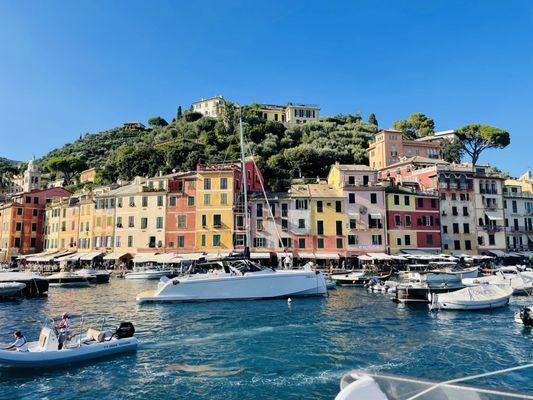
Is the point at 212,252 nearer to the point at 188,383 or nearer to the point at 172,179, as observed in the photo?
the point at 172,179

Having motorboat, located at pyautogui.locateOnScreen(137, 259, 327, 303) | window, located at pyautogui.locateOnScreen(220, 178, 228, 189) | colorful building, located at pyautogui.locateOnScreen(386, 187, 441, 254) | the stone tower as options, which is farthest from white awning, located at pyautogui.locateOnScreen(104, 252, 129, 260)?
the stone tower

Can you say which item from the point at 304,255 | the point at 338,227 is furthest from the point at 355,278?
the point at 338,227

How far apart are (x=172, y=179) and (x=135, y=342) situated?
3941 cm

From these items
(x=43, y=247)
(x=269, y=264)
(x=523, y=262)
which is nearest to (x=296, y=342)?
(x=269, y=264)

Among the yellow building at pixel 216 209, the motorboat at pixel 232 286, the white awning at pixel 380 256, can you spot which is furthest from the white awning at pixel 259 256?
the motorboat at pixel 232 286

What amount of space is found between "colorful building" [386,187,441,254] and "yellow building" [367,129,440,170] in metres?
24.6

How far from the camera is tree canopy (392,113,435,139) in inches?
4214

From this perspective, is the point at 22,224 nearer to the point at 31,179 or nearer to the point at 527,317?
the point at 31,179

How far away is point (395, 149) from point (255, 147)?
28498 millimetres

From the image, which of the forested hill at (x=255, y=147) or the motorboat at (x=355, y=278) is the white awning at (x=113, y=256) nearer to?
the forested hill at (x=255, y=147)

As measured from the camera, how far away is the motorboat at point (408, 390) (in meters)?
4.37

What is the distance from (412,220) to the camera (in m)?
53.6

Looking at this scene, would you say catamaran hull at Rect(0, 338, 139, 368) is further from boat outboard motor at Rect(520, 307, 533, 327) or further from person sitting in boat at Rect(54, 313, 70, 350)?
boat outboard motor at Rect(520, 307, 533, 327)

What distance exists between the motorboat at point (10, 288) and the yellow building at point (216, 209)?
22050 mm
